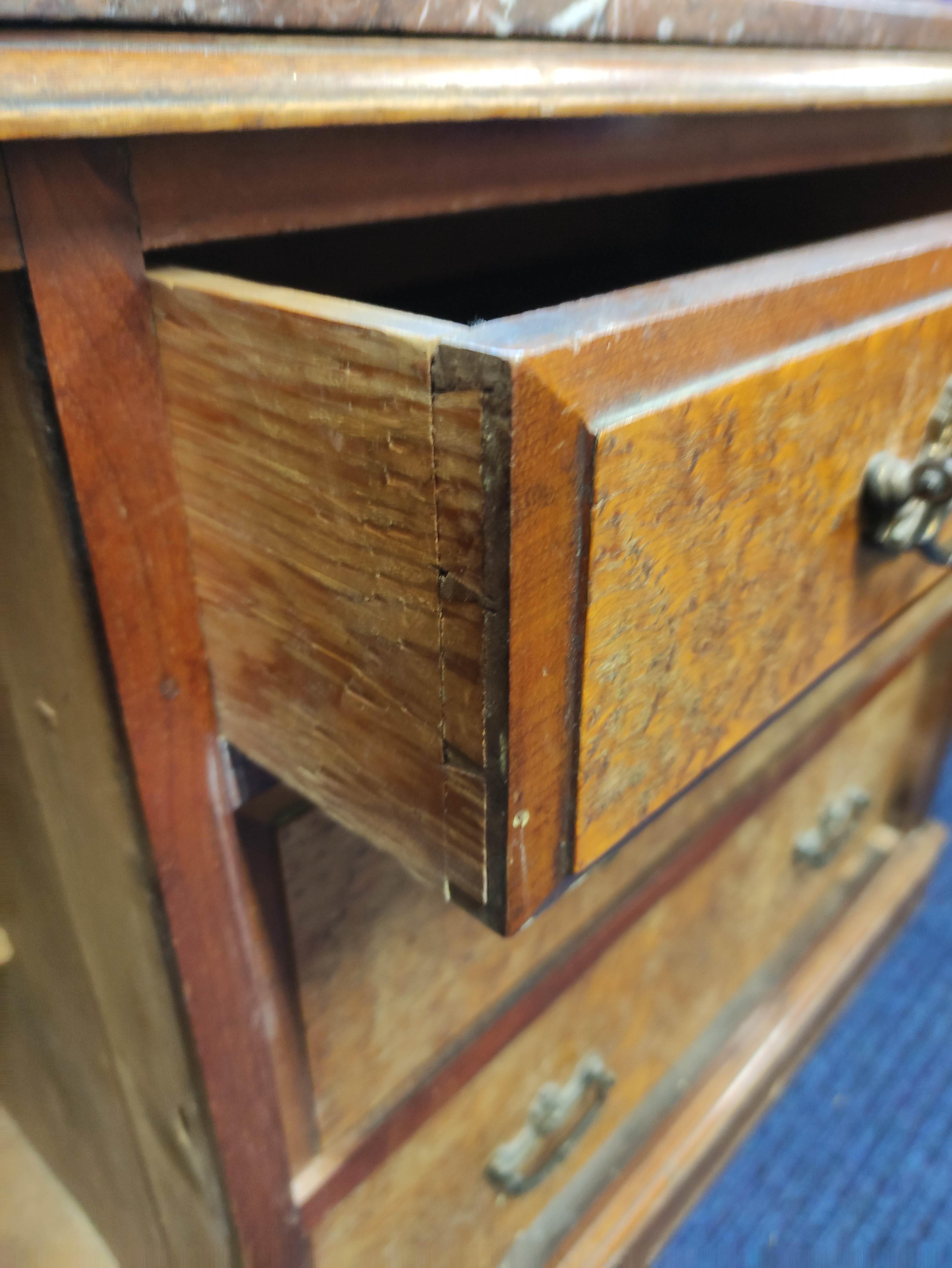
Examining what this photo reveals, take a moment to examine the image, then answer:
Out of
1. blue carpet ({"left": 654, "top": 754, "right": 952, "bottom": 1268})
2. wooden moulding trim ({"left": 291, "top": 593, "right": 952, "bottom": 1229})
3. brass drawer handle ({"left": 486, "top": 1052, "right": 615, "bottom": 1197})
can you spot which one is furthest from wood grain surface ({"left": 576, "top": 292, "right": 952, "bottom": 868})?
blue carpet ({"left": 654, "top": 754, "right": 952, "bottom": 1268})

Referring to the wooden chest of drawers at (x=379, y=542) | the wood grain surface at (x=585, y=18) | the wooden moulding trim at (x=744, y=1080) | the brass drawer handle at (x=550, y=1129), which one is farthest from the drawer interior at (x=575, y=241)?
the wooden moulding trim at (x=744, y=1080)

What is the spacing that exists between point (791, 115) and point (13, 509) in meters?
0.35

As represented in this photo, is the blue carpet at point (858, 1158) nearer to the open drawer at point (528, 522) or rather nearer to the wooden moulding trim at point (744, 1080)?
the wooden moulding trim at point (744, 1080)

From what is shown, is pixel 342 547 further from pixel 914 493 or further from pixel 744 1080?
pixel 744 1080

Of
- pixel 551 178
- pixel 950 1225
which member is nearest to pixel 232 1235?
pixel 551 178

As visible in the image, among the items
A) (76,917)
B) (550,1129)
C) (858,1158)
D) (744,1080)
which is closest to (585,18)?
(76,917)

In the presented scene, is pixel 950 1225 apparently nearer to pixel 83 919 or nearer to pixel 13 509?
pixel 83 919

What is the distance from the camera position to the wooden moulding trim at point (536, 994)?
456mm

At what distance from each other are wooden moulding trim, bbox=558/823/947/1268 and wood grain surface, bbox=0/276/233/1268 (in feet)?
1.22

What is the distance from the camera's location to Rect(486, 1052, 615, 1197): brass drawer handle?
584 mm

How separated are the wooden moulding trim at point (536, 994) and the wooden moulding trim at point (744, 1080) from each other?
0.29m

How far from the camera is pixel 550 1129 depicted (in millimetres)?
604

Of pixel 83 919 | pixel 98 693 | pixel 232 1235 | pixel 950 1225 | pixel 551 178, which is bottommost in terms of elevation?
pixel 950 1225

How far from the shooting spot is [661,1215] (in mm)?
789
